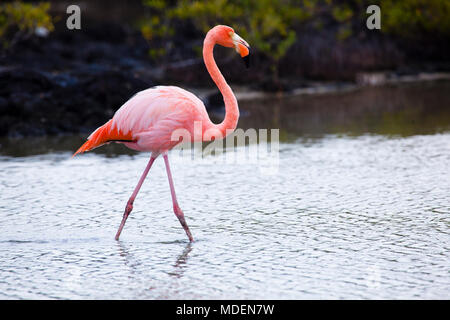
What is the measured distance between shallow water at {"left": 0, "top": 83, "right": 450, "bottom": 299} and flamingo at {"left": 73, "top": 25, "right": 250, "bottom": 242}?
58cm

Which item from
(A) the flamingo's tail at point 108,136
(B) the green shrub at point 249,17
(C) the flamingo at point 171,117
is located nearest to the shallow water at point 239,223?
(C) the flamingo at point 171,117

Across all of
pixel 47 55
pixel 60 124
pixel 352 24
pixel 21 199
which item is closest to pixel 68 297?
pixel 21 199

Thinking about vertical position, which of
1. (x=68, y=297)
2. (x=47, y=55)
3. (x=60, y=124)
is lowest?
(x=68, y=297)

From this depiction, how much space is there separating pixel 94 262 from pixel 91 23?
20451mm

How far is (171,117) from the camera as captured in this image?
232 inches

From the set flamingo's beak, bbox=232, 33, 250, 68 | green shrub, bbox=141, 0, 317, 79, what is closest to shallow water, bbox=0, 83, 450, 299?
flamingo's beak, bbox=232, 33, 250, 68

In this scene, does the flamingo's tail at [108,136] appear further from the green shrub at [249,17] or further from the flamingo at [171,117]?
the green shrub at [249,17]

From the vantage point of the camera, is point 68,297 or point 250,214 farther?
point 250,214

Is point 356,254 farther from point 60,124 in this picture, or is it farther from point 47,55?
point 47,55

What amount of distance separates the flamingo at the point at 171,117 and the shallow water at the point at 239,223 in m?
0.58

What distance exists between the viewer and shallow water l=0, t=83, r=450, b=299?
4863 millimetres

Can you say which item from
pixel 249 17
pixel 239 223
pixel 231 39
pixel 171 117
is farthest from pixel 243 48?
pixel 249 17

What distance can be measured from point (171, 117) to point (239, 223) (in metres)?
1.20

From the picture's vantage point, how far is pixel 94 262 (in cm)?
544
